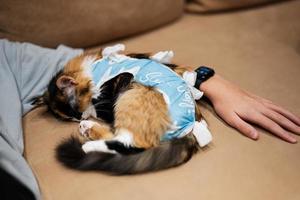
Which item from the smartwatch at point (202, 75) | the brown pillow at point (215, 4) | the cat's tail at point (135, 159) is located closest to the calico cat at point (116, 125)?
the cat's tail at point (135, 159)

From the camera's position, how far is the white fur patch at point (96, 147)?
2.60 feet

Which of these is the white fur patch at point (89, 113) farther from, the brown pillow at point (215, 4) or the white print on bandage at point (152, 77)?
the brown pillow at point (215, 4)

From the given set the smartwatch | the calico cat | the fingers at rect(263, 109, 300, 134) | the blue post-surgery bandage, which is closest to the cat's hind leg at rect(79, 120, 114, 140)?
the calico cat

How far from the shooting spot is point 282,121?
2.90 ft

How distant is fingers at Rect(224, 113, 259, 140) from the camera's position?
867 mm

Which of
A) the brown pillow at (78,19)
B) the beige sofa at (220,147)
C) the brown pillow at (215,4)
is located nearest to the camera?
the beige sofa at (220,147)

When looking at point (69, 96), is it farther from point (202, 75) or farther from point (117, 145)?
point (202, 75)

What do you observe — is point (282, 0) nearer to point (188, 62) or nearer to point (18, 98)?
point (188, 62)

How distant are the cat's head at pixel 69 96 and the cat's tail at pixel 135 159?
0.14 m

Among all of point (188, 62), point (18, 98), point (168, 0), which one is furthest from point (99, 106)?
point (168, 0)

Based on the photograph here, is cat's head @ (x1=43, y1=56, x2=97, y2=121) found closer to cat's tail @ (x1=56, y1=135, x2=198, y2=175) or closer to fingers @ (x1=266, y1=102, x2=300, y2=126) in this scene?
cat's tail @ (x1=56, y1=135, x2=198, y2=175)

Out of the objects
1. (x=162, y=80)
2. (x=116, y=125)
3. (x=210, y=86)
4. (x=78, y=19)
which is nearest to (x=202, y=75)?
(x=210, y=86)

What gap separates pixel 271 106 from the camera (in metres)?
0.91

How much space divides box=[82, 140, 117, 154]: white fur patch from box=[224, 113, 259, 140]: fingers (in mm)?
284
